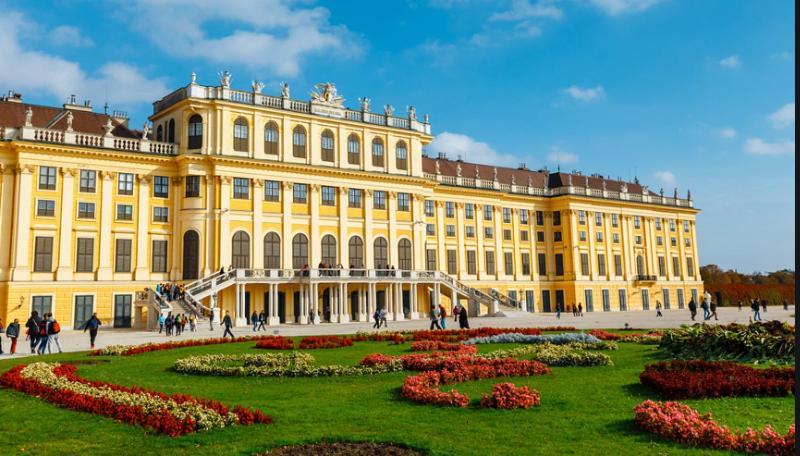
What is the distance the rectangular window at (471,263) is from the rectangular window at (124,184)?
32179 mm

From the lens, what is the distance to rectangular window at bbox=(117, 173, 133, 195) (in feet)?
153

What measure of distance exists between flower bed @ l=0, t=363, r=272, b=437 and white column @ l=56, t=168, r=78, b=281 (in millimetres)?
30749

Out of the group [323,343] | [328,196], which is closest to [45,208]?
[328,196]

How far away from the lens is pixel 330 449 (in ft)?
30.9

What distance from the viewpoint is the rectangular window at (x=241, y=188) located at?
4941 centimetres

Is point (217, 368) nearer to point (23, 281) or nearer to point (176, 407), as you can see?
point (176, 407)

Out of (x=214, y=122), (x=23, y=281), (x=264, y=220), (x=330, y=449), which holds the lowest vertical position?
(x=330, y=449)

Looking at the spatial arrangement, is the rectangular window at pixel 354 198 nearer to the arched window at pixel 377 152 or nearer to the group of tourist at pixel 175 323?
the arched window at pixel 377 152

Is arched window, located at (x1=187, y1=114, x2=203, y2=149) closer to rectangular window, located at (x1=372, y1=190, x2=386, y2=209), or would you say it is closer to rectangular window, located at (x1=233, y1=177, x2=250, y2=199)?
rectangular window, located at (x1=233, y1=177, x2=250, y2=199)

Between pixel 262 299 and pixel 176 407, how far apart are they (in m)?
38.2

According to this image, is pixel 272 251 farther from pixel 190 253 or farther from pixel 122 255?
pixel 122 255

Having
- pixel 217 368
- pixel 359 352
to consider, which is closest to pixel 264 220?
pixel 359 352

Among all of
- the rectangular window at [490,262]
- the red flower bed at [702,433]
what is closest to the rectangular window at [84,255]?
the rectangular window at [490,262]

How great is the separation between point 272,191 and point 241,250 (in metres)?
5.31
